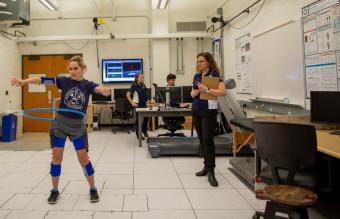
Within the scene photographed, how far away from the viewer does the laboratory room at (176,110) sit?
7.50ft

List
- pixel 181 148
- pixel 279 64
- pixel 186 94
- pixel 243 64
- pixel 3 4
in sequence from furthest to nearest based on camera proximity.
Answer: pixel 243 64, pixel 186 94, pixel 3 4, pixel 181 148, pixel 279 64

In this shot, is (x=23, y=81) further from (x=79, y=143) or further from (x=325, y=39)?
(x=325, y=39)

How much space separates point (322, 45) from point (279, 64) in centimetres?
97

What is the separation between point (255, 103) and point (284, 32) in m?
1.40

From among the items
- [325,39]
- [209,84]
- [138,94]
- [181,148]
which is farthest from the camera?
[138,94]

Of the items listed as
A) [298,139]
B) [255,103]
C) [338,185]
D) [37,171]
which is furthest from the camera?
[255,103]

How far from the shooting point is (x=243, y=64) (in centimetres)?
536

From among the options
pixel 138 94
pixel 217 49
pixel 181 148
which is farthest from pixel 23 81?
pixel 217 49

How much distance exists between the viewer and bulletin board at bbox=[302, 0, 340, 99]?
2846 mm

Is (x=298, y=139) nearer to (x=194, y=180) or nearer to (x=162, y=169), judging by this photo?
(x=194, y=180)

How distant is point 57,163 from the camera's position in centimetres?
265

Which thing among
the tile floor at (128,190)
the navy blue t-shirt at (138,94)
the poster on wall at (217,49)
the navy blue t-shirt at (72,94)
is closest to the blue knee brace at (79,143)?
the navy blue t-shirt at (72,94)

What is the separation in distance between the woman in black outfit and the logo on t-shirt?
128 centimetres

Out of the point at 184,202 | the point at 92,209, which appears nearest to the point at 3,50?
the point at 92,209
